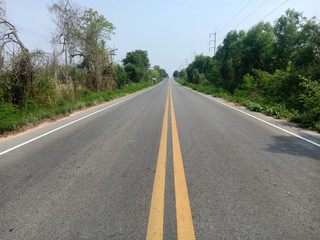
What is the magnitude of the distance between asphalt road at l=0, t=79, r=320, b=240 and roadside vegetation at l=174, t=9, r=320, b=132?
457 centimetres

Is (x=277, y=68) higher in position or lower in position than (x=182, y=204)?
higher

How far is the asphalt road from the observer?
1960 millimetres

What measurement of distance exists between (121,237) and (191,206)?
88 centimetres

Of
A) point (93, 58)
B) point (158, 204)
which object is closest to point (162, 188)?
point (158, 204)

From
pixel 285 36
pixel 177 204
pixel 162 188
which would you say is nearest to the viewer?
pixel 177 204

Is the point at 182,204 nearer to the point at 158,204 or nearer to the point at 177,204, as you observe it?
the point at 177,204

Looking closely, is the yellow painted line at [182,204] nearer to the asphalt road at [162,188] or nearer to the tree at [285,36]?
the asphalt road at [162,188]

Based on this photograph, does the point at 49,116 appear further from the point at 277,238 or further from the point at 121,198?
the point at 277,238

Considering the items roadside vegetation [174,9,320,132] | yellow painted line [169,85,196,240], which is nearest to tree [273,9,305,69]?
roadside vegetation [174,9,320,132]

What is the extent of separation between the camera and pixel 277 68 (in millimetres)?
20125

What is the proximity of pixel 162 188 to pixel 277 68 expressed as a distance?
22530 mm

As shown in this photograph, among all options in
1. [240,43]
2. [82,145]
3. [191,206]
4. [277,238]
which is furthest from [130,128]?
[240,43]

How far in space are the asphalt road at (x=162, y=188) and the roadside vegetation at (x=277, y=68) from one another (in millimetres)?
4568

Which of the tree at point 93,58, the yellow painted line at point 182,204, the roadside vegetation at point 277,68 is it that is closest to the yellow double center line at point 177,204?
the yellow painted line at point 182,204
